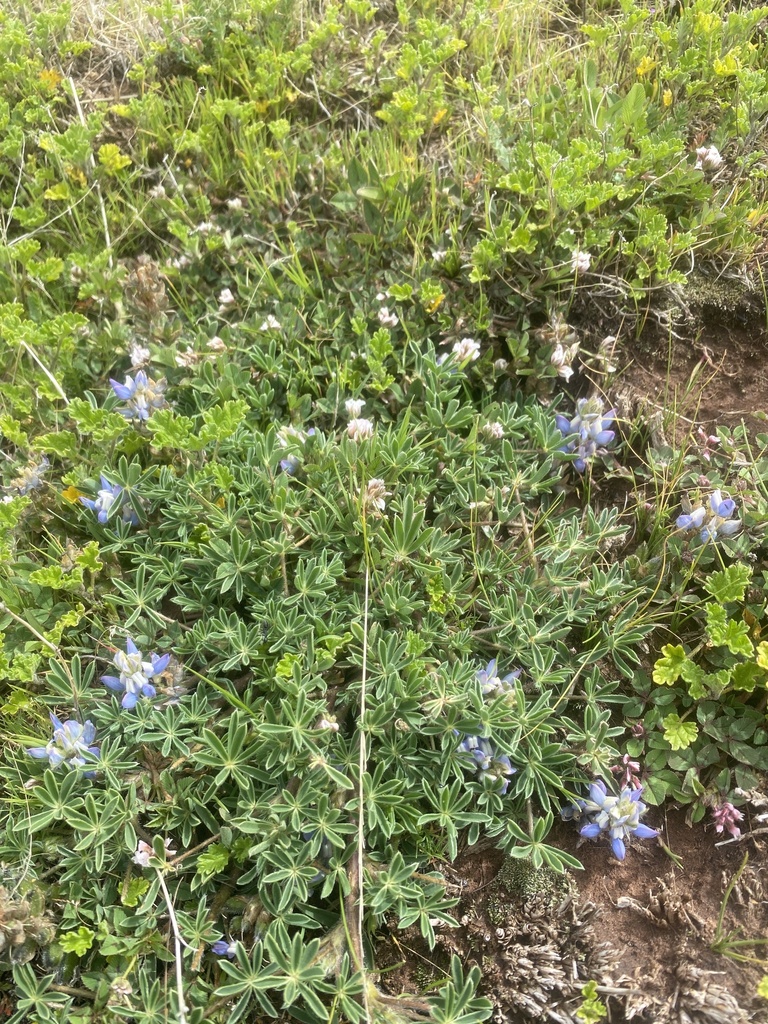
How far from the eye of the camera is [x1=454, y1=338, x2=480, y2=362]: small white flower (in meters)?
3.20

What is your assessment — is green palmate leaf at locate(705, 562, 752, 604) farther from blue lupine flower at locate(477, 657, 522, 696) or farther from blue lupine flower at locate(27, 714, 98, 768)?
blue lupine flower at locate(27, 714, 98, 768)

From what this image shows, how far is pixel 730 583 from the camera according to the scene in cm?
266

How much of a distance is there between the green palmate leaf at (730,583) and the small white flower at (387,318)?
5.64ft

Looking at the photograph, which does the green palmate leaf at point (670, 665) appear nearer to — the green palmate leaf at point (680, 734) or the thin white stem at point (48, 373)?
the green palmate leaf at point (680, 734)

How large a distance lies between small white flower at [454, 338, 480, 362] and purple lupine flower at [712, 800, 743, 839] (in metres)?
1.96

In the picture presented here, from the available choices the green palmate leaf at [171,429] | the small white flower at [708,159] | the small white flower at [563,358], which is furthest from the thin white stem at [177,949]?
the small white flower at [708,159]

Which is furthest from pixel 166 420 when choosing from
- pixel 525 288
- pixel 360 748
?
pixel 525 288

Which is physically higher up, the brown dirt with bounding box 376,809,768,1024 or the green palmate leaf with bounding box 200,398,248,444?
the green palmate leaf with bounding box 200,398,248,444

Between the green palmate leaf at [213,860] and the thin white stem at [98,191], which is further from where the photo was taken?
the thin white stem at [98,191]

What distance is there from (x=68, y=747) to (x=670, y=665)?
7.00ft

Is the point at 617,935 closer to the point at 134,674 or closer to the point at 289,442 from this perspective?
the point at 134,674

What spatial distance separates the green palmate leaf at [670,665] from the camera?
104 inches

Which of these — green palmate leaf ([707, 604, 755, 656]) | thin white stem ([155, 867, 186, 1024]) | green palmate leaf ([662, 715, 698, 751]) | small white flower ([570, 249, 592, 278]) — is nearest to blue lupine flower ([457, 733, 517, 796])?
green palmate leaf ([662, 715, 698, 751])

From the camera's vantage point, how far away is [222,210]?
4.04 metres
